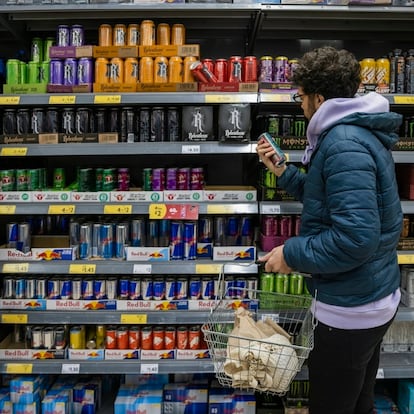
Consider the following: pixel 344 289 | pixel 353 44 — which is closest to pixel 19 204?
pixel 344 289

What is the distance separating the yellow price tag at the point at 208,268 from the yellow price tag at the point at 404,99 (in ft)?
3.97

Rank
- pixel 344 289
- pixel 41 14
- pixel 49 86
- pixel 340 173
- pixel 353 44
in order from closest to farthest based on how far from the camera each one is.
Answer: pixel 340 173, pixel 344 289, pixel 49 86, pixel 41 14, pixel 353 44

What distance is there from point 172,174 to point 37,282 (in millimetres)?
928

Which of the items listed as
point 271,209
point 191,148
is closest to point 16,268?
point 191,148

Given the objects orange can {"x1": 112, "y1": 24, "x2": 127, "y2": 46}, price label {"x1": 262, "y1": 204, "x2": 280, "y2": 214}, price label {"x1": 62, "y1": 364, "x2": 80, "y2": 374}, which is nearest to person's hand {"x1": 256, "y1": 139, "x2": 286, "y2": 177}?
price label {"x1": 262, "y1": 204, "x2": 280, "y2": 214}

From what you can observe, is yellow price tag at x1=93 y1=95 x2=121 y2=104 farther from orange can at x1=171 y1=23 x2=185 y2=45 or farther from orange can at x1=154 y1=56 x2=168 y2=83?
orange can at x1=171 y1=23 x2=185 y2=45

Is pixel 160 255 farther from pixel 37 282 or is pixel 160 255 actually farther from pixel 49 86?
pixel 49 86

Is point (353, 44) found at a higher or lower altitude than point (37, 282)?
higher

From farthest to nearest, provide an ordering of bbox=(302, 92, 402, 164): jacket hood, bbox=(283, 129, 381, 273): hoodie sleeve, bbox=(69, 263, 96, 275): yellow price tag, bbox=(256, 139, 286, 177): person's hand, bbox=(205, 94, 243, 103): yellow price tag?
bbox=(69, 263, 96, 275): yellow price tag
bbox=(205, 94, 243, 103): yellow price tag
bbox=(256, 139, 286, 177): person's hand
bbox=(302, 92, 402, 164): jacket hood
bbox=(283, 129, 381, 273): hoodie sleeve

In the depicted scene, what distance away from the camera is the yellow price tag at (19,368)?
273 cm

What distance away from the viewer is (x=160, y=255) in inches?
107

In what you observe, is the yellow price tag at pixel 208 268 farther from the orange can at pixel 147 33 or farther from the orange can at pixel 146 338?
the orange can at pixel 147 33

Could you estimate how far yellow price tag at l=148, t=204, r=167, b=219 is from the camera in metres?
2.64

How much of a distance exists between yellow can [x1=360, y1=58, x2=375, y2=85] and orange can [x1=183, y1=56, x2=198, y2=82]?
86 cm
